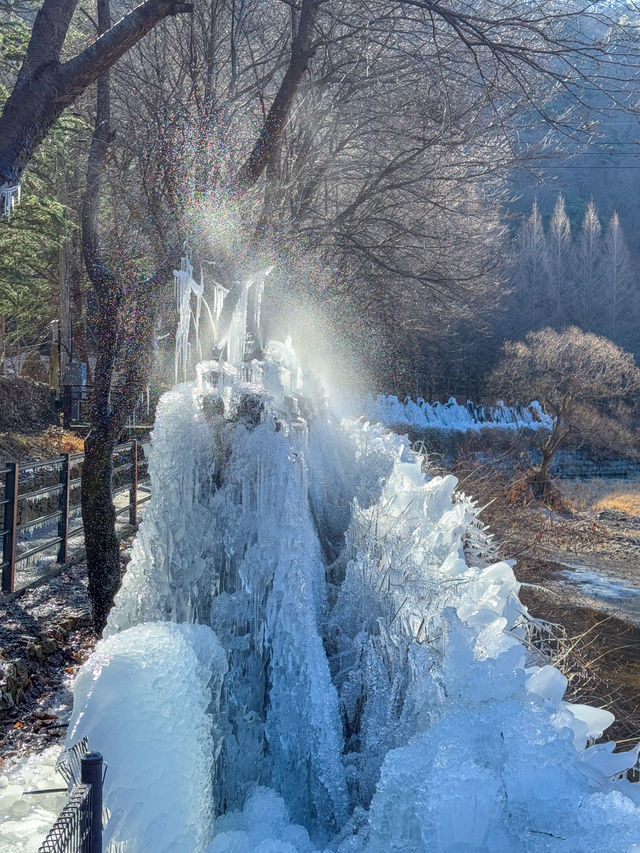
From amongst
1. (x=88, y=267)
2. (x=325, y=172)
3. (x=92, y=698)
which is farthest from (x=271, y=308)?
(x=92, y=698)

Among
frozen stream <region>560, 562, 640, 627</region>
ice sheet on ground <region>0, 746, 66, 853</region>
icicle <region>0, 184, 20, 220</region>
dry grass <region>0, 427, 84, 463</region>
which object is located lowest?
frozen stream <region>560, 562, 640, 627</region>

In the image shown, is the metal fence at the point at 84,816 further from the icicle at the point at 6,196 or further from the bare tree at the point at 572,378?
the bare tree at the point at 572,378

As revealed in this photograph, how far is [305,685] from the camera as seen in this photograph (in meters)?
3.34

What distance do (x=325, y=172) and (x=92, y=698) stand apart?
9.53 meters

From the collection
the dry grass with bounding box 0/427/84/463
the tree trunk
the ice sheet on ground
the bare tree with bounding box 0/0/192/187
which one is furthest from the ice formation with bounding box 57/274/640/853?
the dry grass with bounding box 0/427/84/463

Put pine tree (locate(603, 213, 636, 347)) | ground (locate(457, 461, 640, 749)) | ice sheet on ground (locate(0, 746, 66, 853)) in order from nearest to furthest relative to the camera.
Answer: ice sheet on ground (locate(0, 746, 66, 853))
ground (locate(457, 461, 640, 749))
pine tree (locate(603, 213, 636, 347))

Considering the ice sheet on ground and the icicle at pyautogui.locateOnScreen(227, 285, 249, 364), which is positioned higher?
the icicle at pyautogui.locateOnScreen(227, 285, 249, 364)

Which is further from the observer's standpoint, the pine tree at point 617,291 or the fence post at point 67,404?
the pine tree at point 617,291

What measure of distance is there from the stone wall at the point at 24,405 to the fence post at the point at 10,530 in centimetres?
873

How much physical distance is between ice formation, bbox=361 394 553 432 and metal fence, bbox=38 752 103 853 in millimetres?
18861

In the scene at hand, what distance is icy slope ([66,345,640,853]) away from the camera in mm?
2432

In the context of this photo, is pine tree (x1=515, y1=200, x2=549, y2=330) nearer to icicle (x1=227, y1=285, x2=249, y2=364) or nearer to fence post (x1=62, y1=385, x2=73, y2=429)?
fence post (x1=62, y1=385, x2=73, y2=429)

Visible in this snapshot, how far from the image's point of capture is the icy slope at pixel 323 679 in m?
2.43

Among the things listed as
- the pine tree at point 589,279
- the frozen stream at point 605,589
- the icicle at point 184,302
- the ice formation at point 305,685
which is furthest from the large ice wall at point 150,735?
the pine tree at point 589,279
